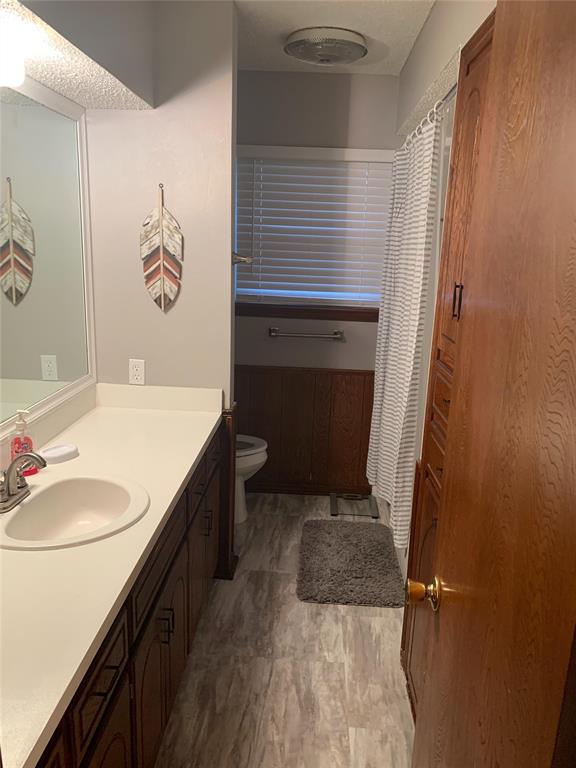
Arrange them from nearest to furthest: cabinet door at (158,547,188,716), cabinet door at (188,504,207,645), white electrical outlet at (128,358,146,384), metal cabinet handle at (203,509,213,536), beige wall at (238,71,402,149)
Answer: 1. cabinet door at (158,547,188,716)
2. cabinet door at (188,504,207,645)
3. metal cabinet handle at (203,509,213,536)
4. white electrical outlet at (128,358,146,384)
5. beige wall at (238,71,402,149)

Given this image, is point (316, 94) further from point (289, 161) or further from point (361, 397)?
point (361, 397)

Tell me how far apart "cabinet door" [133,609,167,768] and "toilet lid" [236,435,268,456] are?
5.29ft

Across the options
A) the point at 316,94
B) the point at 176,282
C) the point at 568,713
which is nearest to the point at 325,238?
the point at 316,94

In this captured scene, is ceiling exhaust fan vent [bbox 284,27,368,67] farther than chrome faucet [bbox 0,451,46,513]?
Yes

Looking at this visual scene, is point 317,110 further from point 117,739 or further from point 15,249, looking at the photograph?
point 117,739

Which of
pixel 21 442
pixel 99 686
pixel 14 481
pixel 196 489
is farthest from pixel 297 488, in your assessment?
pixel 99 686

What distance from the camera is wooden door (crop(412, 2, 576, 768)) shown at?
0.63m

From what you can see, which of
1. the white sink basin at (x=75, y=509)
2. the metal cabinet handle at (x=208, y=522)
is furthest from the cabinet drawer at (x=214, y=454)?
the white sink basin at (x=75, y=509)

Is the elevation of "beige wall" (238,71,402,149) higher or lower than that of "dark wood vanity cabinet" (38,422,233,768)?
higher

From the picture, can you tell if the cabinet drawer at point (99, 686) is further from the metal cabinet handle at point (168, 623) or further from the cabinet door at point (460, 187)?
the cabinet door at point (460, 187)

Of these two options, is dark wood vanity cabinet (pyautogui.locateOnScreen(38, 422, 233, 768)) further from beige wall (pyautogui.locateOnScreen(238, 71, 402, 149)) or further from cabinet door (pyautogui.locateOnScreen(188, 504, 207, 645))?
beige wall (pyautogui.locateOnScreen(238, 71, 402, 149))

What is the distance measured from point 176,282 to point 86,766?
1784 mm

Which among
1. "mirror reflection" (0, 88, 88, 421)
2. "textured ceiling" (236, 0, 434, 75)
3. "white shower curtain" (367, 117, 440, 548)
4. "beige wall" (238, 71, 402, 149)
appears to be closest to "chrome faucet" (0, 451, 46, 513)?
"mirror reflection" (0, 88, 88, 421)

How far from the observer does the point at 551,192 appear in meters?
0.68
